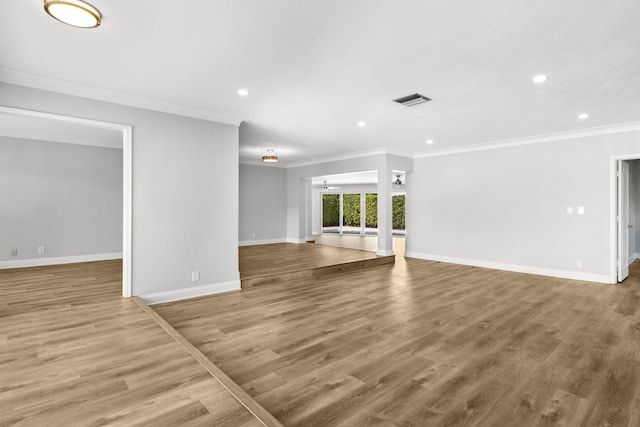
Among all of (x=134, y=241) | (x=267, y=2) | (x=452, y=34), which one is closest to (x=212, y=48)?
(x=267, y=2)

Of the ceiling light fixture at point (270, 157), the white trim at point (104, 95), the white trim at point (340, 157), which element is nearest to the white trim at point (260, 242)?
the white trim at point (340, 157)

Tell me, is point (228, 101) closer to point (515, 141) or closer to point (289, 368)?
point (289, 368)

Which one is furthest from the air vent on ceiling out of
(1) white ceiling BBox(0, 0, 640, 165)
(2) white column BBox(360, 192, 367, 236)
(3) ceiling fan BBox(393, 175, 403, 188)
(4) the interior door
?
(2) white column BBox(360, 192, 367, 236)

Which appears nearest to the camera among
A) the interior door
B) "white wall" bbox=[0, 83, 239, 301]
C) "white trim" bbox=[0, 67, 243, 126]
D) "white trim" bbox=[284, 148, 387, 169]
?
"white trim" bbox=[0, 67, 243, 126]

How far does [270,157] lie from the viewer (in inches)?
293

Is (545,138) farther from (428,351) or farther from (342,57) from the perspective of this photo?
(428,351)

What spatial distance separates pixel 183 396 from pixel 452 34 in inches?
124

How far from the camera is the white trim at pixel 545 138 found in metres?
5.17

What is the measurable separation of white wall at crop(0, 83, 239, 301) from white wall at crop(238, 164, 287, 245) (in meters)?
4.62

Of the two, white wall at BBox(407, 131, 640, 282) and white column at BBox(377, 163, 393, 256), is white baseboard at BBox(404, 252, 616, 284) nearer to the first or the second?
white wall at BBox(407, 131, 640, 282)

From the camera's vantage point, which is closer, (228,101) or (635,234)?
(228,101)

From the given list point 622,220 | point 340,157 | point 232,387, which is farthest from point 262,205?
point 622,220

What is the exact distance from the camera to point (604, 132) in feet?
17.6

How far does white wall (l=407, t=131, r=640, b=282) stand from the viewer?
215 inches
